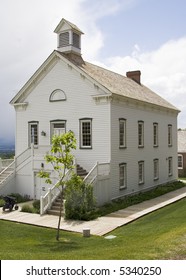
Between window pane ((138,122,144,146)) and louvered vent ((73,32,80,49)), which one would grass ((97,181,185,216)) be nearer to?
window pane ((138,122,144,146))

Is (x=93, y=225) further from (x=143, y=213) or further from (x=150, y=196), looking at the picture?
(x=150, y=196)

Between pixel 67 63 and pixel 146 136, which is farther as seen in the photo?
pixel 146 136

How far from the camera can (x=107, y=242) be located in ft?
46.9

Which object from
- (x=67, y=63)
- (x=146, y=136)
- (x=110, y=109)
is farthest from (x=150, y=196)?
(x=67, y=63)

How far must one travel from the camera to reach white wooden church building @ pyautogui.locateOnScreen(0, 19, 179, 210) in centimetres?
2425

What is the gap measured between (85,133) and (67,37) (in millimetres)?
8764

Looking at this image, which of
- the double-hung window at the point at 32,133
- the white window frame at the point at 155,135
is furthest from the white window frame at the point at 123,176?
the double-hung window at the point at 32,133

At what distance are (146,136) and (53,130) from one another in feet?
29.0

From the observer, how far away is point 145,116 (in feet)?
97.9

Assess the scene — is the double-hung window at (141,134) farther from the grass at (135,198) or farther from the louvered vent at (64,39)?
the louvered vent at (64,39)

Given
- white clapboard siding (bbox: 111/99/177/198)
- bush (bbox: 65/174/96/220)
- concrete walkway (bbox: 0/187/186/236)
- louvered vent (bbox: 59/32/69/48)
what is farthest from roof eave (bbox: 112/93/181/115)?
concrete walkway (bbox: 0/187/186/236)

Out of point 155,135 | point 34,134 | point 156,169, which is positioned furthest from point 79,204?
point 155,135

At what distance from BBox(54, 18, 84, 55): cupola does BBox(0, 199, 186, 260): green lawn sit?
15513mm

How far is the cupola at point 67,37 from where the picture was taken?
89.8 ft
